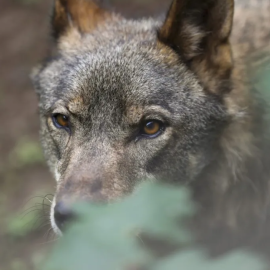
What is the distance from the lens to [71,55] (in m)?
4.25

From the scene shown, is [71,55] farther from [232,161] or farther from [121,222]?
[121,222]

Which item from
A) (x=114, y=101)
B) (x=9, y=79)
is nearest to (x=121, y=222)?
(x=114, y=101)

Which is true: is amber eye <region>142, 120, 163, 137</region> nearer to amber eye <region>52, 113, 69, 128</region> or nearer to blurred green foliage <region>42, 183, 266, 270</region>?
amber eye <region>52, 113, 69, 128</region>

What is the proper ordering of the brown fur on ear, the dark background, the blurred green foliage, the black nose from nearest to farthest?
the blurred green foliage → the black nose → the brown fur on ear → the dark background

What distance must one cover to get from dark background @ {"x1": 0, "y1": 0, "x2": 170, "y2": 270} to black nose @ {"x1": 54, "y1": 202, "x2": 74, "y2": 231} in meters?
1.72

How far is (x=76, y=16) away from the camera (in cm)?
464

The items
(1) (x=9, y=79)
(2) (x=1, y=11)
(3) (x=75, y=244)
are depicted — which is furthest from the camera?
(2) (x=1, y=11)

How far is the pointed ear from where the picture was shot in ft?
11.9

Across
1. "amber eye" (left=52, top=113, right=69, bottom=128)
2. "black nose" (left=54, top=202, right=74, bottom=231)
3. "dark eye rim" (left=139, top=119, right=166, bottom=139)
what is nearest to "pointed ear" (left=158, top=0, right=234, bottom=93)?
"dark eye rim" (left=139, top=119, right=166, bottom=139)

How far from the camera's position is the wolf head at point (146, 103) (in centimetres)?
353

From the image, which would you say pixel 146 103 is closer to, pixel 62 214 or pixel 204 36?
pixel 204 36

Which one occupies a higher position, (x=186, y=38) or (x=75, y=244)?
(x=186, y=38)

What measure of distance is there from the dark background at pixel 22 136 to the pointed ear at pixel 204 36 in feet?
4.65

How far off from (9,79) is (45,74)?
419 centimetres
